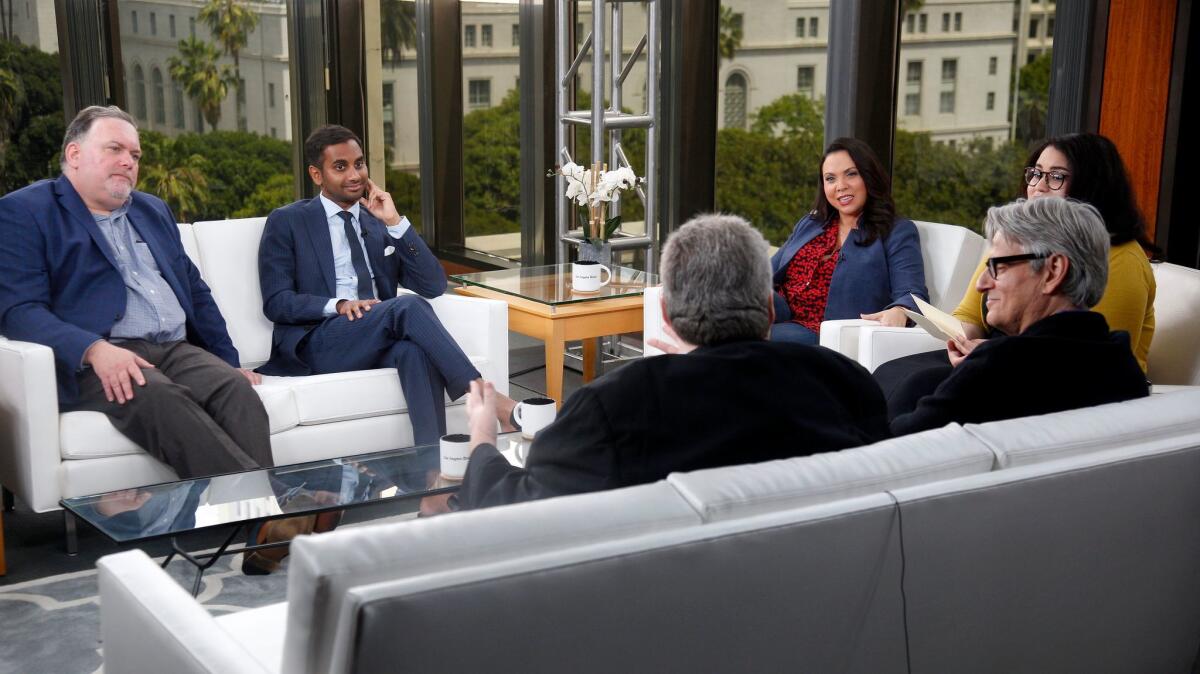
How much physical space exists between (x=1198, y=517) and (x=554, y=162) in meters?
5.10

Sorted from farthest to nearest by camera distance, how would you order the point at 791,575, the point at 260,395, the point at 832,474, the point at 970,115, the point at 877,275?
the point at 970,115, the point at 877,275, the point at 260,395, the point at 832,474, the point at 791,575

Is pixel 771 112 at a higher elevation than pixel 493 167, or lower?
higher

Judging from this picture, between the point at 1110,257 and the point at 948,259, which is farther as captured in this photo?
the point at 948,259

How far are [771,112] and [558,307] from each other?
2140 millimetres

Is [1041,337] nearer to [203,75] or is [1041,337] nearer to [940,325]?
[940,325]

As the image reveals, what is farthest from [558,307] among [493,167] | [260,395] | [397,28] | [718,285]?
[397,28]

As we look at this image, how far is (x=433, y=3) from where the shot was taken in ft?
24.0

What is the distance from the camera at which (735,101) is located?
6.24 meters

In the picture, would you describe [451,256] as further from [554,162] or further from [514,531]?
[514,531]

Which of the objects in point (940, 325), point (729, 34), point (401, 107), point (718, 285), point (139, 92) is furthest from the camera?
point (401, 107)

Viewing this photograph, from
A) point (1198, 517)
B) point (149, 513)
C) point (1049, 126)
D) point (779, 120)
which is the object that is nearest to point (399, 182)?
point (779, 120)

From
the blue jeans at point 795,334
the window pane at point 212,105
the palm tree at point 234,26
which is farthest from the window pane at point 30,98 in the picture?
the blue jeans at point 795,334

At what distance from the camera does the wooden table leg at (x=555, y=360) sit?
4484 mm

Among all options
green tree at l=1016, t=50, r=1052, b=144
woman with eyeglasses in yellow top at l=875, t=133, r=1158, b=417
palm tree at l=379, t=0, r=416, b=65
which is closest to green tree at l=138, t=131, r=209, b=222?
palm tree at l=379, t=0, r=416, b=65
